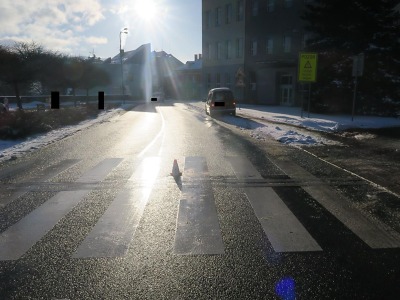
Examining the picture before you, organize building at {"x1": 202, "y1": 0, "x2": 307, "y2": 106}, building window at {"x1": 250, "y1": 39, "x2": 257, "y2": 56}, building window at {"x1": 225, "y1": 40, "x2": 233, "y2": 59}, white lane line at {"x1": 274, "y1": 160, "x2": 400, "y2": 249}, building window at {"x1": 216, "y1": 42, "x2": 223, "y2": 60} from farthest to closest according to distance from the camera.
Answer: building window at {"x1": 216, "y1": 42, "x2": 223, "y2": 60} < building window at {"x1": 225, "y1": 40, "x2": 233, "y2": 59} < building window at {"x1": 250, "y1": 39, "x2": 257, "y2": 56} < building at {"x1": 202, "y1": 0, "x2": 307, "y2": 106} < white lane line at {"x1": 274, "y1": 160, "x2": 400, "y2": 249}

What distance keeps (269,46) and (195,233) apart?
40.8 m

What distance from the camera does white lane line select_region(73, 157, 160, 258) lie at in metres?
4.40

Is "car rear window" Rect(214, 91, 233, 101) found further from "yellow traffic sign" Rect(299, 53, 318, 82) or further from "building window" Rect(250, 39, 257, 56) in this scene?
"building window" Rect(250, 39, 257, 56)

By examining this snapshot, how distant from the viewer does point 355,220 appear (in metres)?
5.39

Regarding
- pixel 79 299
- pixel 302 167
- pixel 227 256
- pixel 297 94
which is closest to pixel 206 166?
pixel 302 167

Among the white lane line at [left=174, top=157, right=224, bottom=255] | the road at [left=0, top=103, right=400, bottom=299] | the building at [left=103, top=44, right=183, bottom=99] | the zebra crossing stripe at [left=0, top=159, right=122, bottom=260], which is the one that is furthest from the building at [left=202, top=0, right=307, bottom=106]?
the zebra crossing stripe at [left=0, top=159, right=122, bottom=260]

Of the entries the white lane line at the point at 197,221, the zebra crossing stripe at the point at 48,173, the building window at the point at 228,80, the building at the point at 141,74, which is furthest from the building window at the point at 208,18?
the white lane line at the point at 197,221

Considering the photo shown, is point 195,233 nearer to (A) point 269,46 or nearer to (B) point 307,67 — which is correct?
(B) point 307,67

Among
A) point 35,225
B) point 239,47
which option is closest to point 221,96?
point 35,225

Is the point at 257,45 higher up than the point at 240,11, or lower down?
lower down

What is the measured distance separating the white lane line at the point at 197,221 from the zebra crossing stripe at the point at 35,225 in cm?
179

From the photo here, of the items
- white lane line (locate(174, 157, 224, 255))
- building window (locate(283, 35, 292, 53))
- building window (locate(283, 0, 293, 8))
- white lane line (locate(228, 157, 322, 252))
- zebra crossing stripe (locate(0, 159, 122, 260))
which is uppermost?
building window (locate(283, 0, 293, 8))

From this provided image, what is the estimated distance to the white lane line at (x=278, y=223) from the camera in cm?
451

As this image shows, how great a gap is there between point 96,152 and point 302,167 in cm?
638
